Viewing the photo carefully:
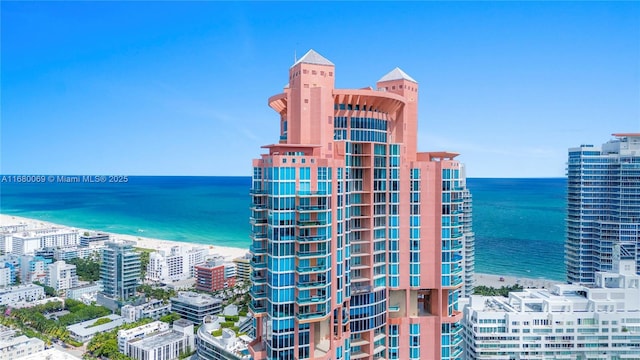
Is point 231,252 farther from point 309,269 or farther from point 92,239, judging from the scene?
point 309,269

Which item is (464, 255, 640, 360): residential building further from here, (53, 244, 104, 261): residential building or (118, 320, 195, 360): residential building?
(53, 244, 104, 261): residential building

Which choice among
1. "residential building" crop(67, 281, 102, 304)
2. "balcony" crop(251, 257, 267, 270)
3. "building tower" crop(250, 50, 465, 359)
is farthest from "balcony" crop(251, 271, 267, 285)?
"residential building" crop(67, 281, 102, 304)

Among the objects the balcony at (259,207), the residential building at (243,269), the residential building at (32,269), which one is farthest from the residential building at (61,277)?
the balcony at (259,207)

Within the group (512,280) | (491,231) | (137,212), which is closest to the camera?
(512,280)

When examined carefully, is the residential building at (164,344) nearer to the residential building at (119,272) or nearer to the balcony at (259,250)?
the residential building at (119,272)

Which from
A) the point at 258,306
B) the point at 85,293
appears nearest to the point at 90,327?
the point at 85,293

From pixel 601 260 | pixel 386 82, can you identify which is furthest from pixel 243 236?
pixel 386 82

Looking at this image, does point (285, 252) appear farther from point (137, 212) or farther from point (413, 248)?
point (137, 212)
